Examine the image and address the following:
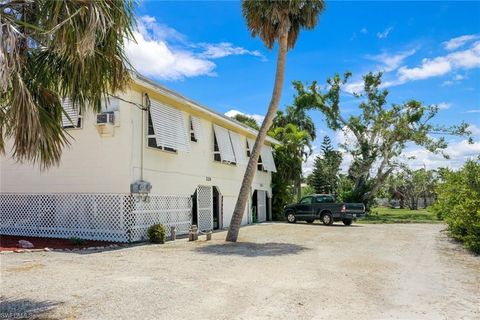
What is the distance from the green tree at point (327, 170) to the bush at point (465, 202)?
26104mm

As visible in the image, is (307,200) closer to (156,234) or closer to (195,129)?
(195,129)

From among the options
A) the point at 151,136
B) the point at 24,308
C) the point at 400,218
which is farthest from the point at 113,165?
the point at 400,218

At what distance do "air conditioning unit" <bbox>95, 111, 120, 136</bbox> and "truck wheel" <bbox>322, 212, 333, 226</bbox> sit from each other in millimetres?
15188

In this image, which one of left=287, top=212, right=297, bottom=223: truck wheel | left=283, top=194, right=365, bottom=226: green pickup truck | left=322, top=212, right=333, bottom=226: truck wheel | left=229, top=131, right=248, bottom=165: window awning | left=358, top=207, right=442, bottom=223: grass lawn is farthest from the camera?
left=358, top=207, right=442, bottom=223: grass lawn

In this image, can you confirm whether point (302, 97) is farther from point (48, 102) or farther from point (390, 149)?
point (48, 102)

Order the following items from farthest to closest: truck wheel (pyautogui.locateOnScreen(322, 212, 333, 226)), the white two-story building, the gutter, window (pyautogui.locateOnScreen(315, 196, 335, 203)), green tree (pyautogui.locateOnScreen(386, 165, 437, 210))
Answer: green tree (pyautogui.locateOnScreen(386, 165, 437, 210)), window (pyautogui.locateOnScreen(315, 196, 335, 203)), truck wheel (pyautogui.locateOnScreen(322, 212, 333, 226)), the gutter, the white two-story building

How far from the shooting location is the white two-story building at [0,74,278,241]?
14.8 meters

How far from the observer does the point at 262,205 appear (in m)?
29.3

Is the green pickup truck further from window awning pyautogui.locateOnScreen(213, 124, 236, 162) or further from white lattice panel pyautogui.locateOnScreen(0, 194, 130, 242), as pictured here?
white lattice panel pyautogui.locateOnScreen(0, 194, 130, 242)

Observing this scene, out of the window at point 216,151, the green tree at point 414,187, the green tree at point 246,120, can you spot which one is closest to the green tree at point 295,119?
the green tree at point 246,120

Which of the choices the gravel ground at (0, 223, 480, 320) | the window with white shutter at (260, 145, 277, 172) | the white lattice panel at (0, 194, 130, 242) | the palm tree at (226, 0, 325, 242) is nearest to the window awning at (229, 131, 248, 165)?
the window with white shutter at (260, 145, 277, 172)

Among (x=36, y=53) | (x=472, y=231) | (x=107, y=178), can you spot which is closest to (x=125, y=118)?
(x=107, y=178)

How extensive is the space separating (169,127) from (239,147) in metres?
8.10

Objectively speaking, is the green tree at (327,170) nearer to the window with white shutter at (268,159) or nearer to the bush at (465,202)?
the window with white shutter at (268,159)
